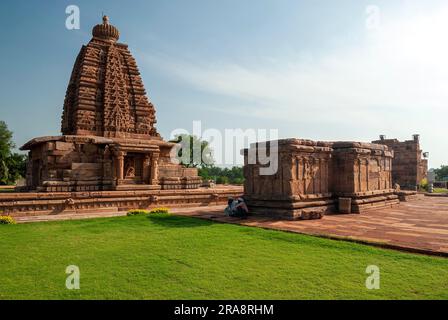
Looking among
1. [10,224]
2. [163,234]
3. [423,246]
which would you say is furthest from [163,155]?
[423,246]

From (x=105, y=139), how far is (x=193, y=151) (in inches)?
1330

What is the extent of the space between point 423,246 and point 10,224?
963 centimetres

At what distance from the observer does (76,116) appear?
15.6 meters

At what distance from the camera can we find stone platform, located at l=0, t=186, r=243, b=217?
10242mm

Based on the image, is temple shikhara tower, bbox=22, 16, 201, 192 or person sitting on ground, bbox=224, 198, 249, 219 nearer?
person sitting on ground, bbox=224, 198, 249, 219

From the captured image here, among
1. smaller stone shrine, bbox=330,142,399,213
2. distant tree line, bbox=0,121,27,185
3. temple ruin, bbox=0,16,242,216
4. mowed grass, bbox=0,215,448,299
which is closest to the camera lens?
mowed grass, bbox=0,215,448,299

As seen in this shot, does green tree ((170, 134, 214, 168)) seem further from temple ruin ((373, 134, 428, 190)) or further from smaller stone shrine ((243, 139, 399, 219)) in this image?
smaller stone shrine ((243, 139, 399, 219))

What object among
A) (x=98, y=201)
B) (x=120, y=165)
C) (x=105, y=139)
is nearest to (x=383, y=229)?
(x=98, y=201)

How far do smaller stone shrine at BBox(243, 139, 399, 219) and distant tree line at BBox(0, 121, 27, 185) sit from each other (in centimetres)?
3291

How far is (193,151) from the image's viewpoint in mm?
48531

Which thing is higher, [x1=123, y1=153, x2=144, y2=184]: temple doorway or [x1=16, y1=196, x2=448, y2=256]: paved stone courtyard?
[x1=123, y1=153, x2=144, y2=184]: temple doorway

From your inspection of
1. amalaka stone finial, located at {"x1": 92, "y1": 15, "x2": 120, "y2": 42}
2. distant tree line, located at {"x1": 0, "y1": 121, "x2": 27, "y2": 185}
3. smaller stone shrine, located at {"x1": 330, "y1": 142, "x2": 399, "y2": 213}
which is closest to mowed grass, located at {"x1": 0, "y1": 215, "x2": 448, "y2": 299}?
smaller stone shrine, located at {"x1": 330, "y1": 142, "x2": 399, "y2": 213}

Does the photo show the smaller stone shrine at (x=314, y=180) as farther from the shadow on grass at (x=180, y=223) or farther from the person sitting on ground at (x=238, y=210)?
the shadow on grass at (x=180, y=223)

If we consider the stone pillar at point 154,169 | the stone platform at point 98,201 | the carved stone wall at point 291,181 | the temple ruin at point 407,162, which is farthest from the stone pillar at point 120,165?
the temple ruin at point 407,162
